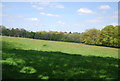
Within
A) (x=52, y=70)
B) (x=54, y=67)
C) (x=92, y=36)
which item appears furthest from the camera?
(x=92, y=36)

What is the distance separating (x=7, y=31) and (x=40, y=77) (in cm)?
9427

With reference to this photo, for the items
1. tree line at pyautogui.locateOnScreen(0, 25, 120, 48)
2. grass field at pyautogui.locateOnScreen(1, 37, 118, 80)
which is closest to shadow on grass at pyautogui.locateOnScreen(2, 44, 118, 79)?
grass field at pyautogui.locateOnScreen(1, 37, 118, 80)

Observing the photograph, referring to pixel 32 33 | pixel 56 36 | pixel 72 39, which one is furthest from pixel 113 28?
pixel 32 33

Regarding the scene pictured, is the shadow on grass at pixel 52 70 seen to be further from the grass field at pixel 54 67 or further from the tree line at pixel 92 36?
the tree line at pixel 92 36

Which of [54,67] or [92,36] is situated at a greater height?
[92,36]

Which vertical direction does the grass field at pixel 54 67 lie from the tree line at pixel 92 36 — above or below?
below

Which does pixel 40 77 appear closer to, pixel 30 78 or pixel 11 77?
A: pixel 30 78

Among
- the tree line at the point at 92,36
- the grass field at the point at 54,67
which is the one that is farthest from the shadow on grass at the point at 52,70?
the tree line at the point at 92,36

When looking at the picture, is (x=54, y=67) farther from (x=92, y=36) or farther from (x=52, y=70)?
(x=92, y=36)

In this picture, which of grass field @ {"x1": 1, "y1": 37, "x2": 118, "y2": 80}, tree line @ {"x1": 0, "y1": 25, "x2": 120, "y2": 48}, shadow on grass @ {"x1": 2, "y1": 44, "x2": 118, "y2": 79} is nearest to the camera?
shadow on grass @ {"x1": 2, "y1": 44, "x2": 118, "y2": 79}

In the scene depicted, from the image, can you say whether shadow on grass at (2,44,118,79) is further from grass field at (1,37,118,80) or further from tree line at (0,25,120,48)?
tree line at (0,25,120,48)

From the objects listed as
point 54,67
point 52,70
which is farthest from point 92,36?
point 52,70

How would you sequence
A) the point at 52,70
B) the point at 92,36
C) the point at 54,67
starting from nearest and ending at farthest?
the point at 52,70
the point at 54,67
the point at 92,36

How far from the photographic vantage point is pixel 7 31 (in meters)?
91.5
